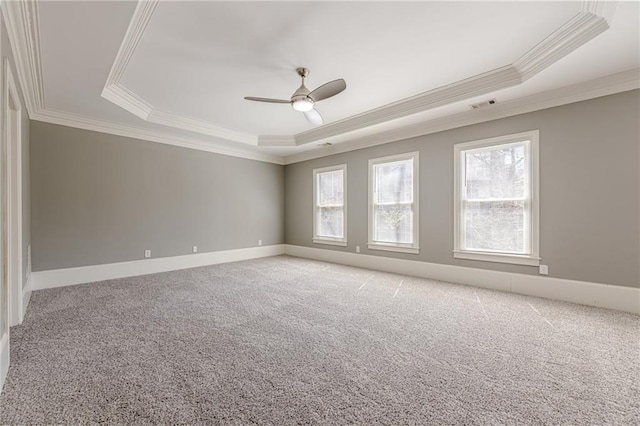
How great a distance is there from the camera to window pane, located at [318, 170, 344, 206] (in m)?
6.27

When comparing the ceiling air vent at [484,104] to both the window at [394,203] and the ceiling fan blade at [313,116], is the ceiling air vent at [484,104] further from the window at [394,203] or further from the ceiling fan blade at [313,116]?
the ceiling fan blade at [313,116]

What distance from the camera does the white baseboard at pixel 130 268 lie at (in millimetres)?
4047

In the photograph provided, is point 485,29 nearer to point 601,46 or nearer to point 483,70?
point 483,70

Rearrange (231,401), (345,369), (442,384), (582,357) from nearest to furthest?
(231,401), (442,384), (345,369), (582,357)

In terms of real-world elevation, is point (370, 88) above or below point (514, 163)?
above

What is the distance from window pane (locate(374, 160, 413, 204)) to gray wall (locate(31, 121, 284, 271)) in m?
3.03

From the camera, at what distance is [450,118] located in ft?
14.5

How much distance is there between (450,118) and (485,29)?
6.34ft

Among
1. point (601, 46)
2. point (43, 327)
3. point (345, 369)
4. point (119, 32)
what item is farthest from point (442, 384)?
point (119, 32)

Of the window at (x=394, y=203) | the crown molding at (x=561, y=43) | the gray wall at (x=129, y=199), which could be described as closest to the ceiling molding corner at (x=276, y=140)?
the gray wall at (x=129, y=199)

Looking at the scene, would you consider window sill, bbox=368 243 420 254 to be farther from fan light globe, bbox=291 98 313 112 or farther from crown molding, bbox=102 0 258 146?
crown molding, bbox=102 0 258 146

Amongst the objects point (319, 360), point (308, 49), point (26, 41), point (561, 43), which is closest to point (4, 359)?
point (319, 360)

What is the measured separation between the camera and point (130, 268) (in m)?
4.79

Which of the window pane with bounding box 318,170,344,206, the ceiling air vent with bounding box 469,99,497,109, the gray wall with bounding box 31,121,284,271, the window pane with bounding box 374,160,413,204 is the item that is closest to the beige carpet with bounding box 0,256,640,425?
the gray wall with bounding box 31,121,284,271
